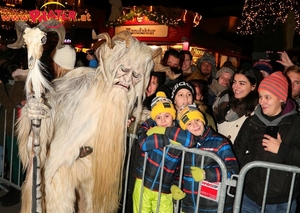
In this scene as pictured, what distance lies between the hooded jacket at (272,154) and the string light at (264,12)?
999 cm

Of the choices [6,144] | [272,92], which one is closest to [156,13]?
[6,144]

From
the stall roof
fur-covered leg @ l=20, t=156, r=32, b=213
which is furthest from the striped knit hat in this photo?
the stall roof

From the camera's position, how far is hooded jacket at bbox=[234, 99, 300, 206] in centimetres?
242

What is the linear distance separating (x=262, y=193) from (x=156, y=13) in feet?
27.1

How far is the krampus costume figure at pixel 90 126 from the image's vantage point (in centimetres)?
240

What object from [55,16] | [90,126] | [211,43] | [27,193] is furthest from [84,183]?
[55,16]

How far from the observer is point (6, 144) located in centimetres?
465

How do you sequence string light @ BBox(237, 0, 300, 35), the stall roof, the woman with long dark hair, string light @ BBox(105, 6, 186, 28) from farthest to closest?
string light @ BBox(237, 0, 300, 35), the stall roof, string light @ BBox(105, 6, 186, 28), the woman with long dark hair

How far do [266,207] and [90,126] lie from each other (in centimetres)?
155

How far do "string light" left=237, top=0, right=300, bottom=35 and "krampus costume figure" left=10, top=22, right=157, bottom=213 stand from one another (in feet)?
34.3

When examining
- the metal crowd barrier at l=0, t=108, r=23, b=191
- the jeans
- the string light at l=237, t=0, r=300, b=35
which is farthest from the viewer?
the string light at l=237, t=0, r=300, b=35

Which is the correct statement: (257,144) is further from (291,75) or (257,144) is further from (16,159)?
(16,159)

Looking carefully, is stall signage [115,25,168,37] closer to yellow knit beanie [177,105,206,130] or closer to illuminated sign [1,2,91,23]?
illuminated sign [1,2,91,23]

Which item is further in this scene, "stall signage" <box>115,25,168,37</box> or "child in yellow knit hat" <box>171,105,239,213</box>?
"stall signage" <box>115,25,168,37</box>
